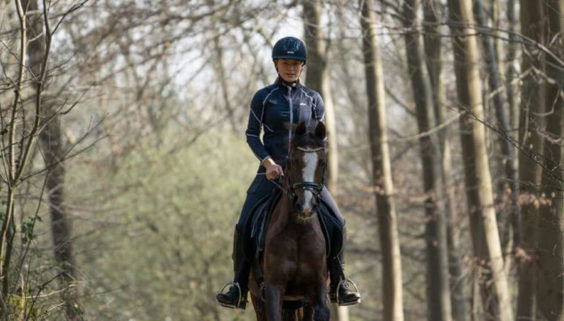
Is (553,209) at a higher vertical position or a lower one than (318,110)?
lower

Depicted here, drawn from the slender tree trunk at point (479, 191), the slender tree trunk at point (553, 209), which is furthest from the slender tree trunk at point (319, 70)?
the slender tree trunk at point (553, 209)

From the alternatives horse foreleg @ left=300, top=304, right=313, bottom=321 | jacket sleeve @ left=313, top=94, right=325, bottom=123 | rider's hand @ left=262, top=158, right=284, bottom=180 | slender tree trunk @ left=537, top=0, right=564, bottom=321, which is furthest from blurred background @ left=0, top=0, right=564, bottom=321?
horse foreleg @ left=300, top=304, right=313, bottom=321

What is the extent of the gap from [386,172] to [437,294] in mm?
4138

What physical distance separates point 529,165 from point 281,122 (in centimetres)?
623

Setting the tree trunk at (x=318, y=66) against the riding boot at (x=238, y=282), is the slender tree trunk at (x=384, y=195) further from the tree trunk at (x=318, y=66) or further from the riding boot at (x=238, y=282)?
the riding boot at (x=238, y=282)

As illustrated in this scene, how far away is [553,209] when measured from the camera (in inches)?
550

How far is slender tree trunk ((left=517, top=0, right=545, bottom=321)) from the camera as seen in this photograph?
1489 cm

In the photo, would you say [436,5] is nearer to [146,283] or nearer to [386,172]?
[386,172]

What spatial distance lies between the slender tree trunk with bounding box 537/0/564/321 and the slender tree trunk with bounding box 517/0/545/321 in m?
0.27

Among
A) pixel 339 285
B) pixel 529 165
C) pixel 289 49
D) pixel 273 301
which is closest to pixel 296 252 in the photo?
pixel 273 301

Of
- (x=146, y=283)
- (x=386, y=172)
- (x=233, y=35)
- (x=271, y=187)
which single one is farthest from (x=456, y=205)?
(x=271, y=187)

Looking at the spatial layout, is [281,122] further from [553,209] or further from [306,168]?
[553,209]

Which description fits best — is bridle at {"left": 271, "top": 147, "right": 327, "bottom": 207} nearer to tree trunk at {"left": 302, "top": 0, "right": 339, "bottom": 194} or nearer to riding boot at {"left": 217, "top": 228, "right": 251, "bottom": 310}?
riding boot at {"left": 217, "top": 228, "right": 251, "bottom": 310}

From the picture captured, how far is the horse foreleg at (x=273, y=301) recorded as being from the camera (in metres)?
9.34
